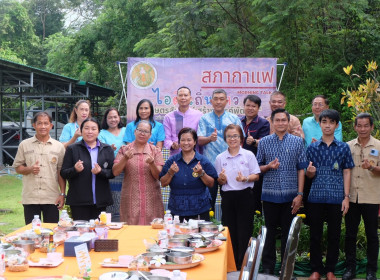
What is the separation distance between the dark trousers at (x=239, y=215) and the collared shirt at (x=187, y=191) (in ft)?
1.05

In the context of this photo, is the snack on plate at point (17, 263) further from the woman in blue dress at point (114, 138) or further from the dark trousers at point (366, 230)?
the dark trousers at point (366, 230)

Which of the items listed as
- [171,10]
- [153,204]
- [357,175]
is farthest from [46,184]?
[171,10]

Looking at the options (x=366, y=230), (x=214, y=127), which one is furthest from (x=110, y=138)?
(x=366, y=230)

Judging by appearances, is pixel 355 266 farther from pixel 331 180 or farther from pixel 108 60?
pixel 108 60

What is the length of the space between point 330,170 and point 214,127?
147 cm

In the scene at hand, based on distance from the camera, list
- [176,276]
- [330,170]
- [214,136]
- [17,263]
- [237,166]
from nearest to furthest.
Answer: [176,276] < [17,263] < [330,170] < [237,166] < [214,136]

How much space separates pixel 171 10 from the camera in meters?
15.9

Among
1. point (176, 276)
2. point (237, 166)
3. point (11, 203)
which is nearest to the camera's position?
point (176, 276)

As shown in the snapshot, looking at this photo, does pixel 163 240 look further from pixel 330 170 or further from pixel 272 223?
pixel 330 170

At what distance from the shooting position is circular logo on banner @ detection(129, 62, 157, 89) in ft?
27.4

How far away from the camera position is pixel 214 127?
21.4 ft

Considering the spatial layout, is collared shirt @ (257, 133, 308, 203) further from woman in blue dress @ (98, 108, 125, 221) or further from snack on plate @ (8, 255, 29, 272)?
snack on plate @ (8, 255, 29, 272)

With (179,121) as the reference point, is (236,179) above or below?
below

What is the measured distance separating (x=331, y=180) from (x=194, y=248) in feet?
7.45
